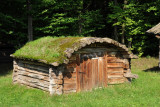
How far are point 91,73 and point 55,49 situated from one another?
7.44 ft

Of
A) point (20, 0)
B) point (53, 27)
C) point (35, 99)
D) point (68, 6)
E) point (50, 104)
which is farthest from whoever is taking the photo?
point (68, 6)

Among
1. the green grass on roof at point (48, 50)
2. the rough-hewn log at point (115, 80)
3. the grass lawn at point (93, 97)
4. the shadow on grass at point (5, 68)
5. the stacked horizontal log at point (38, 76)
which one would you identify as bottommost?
the shadow on grass at point (5, 68)

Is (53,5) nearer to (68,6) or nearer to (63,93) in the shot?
(68,6)

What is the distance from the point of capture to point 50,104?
8922mm

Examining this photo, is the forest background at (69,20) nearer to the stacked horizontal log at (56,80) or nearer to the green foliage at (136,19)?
the green foliage at (136,19)

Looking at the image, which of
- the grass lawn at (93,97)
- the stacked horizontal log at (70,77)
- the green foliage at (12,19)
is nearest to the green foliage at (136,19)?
the green foliage at (12,19)

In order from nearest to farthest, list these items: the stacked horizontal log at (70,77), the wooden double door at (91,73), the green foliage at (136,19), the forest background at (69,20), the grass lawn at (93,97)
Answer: the grass lawn at (93,97), the stacked horizontal log at (70,77), the wooden double door at (91,73), the forest background at (69,20), the green foliage at (136,19)

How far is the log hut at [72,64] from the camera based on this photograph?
1012cm

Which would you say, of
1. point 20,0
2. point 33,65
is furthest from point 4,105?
point 20,0

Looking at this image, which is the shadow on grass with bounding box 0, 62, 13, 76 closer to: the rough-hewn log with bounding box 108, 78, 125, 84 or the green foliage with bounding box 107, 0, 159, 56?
the rough-hewn log with bounding box 108, 78, 125, 84

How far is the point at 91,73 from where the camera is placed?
11406mm

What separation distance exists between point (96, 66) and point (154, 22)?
15410 millimetres

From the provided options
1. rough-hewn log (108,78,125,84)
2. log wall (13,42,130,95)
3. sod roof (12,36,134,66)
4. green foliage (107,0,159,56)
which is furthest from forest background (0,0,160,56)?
rough-hewn log (108,78,125,84)

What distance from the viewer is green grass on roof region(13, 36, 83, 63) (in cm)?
1013
